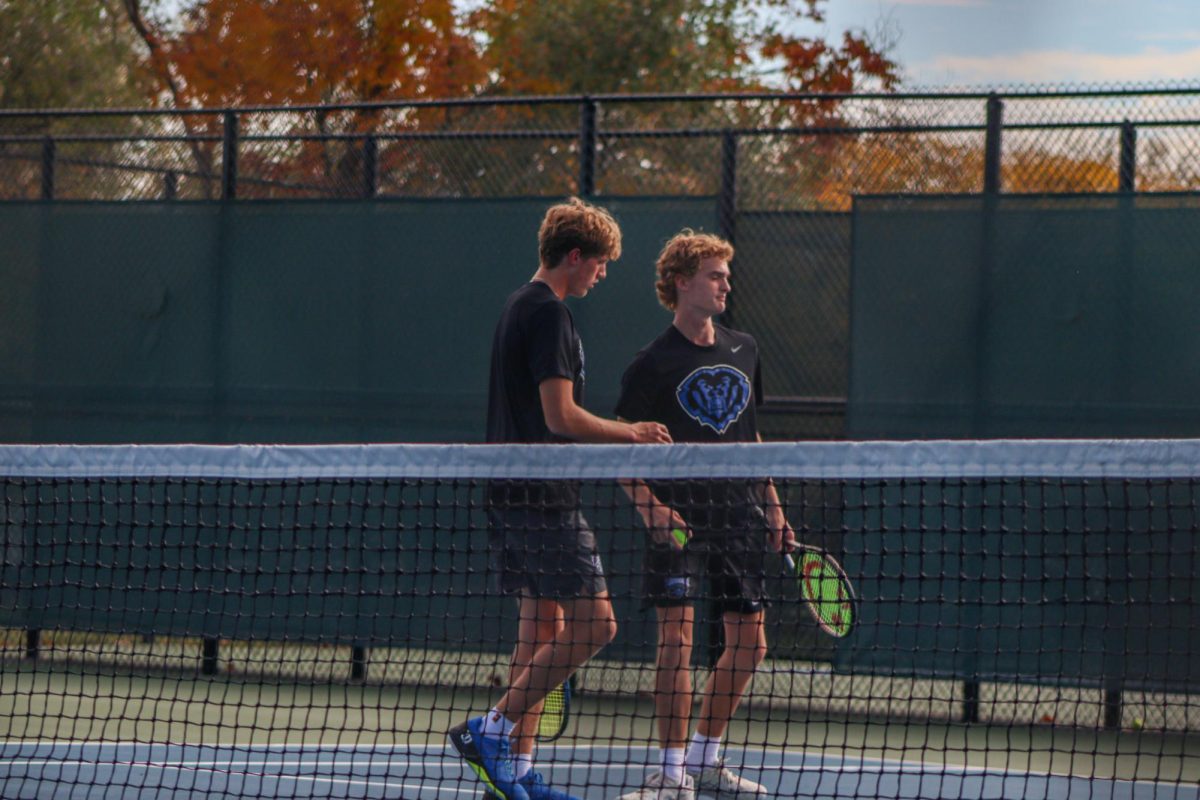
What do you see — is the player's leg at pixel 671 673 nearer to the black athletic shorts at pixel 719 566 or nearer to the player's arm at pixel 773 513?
the black athletic shorts at pixel 719 566

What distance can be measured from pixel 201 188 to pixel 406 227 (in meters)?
2.38

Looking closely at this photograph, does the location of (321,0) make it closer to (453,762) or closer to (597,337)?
(597,337)

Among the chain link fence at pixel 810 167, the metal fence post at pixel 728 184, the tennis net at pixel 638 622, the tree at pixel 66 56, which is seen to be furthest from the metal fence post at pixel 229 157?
the tree at pixel 66 56

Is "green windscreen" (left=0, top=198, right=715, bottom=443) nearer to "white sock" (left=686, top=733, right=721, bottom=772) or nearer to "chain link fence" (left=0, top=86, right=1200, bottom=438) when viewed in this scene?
"chain link fence" (left=0, top=86, right=1200, bottom=438)

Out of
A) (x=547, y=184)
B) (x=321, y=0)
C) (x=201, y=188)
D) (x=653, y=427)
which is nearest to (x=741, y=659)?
(x=653, y=427)

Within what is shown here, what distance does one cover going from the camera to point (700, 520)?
4.77 meters

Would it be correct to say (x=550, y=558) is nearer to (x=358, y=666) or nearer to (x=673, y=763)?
(x=673, y=763)

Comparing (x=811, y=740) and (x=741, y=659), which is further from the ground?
(x=741, y=659)

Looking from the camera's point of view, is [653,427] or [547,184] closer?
[653,427]

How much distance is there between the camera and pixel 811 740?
5.62 meters

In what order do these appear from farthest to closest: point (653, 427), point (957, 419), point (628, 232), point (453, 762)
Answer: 1. point (628, 232)
2. point (957, 419)
3. point (453, 762)
4. point (653, 427)

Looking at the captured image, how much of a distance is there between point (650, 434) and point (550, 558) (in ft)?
1.39

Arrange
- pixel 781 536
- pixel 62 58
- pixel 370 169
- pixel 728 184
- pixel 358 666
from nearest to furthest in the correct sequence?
pixel 781 536 → pixel 728 184 → pixel 358 666 → pixel 370 169 → pixel 62 58

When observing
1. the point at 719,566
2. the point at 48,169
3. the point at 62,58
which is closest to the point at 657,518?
the point at 719,566
